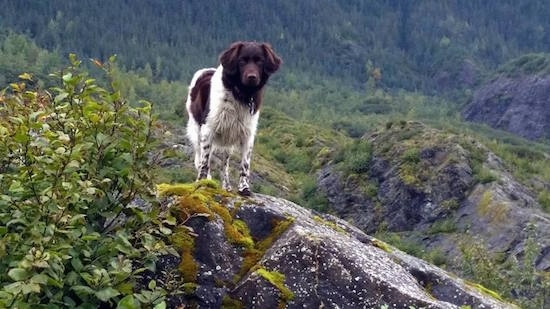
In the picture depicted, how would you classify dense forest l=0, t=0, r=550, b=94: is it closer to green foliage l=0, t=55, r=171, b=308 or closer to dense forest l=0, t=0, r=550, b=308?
dense forest l=0, t=0, r=550, b=308

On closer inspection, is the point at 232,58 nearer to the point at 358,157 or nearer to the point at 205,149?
the point at 205,149

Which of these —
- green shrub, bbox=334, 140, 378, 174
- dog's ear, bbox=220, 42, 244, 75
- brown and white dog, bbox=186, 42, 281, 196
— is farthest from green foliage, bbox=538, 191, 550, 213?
dog's ear, bbox=220, 42, 244, 75

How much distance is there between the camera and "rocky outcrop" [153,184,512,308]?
24.4ft

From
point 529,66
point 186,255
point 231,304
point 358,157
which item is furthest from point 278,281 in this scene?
point 529,66

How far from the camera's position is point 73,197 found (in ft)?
19.2

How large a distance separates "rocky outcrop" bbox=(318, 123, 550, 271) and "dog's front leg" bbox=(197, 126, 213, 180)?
12.9 m

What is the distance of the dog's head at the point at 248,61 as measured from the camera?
9.73 meters

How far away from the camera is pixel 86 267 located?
5996 millimetres

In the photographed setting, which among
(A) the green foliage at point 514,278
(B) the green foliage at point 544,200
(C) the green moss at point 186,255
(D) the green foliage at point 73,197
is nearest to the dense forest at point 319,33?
(B) the green foliage at point 544,200

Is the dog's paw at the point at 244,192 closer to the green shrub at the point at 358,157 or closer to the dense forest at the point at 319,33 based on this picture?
the green shrub at the point at 358,157

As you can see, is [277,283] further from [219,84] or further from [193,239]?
[219,84]

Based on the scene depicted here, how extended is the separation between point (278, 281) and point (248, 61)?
3.11 metres

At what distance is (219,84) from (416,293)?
3.59 meters

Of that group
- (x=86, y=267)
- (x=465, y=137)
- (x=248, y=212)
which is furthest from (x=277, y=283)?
(x=465, y=137)
